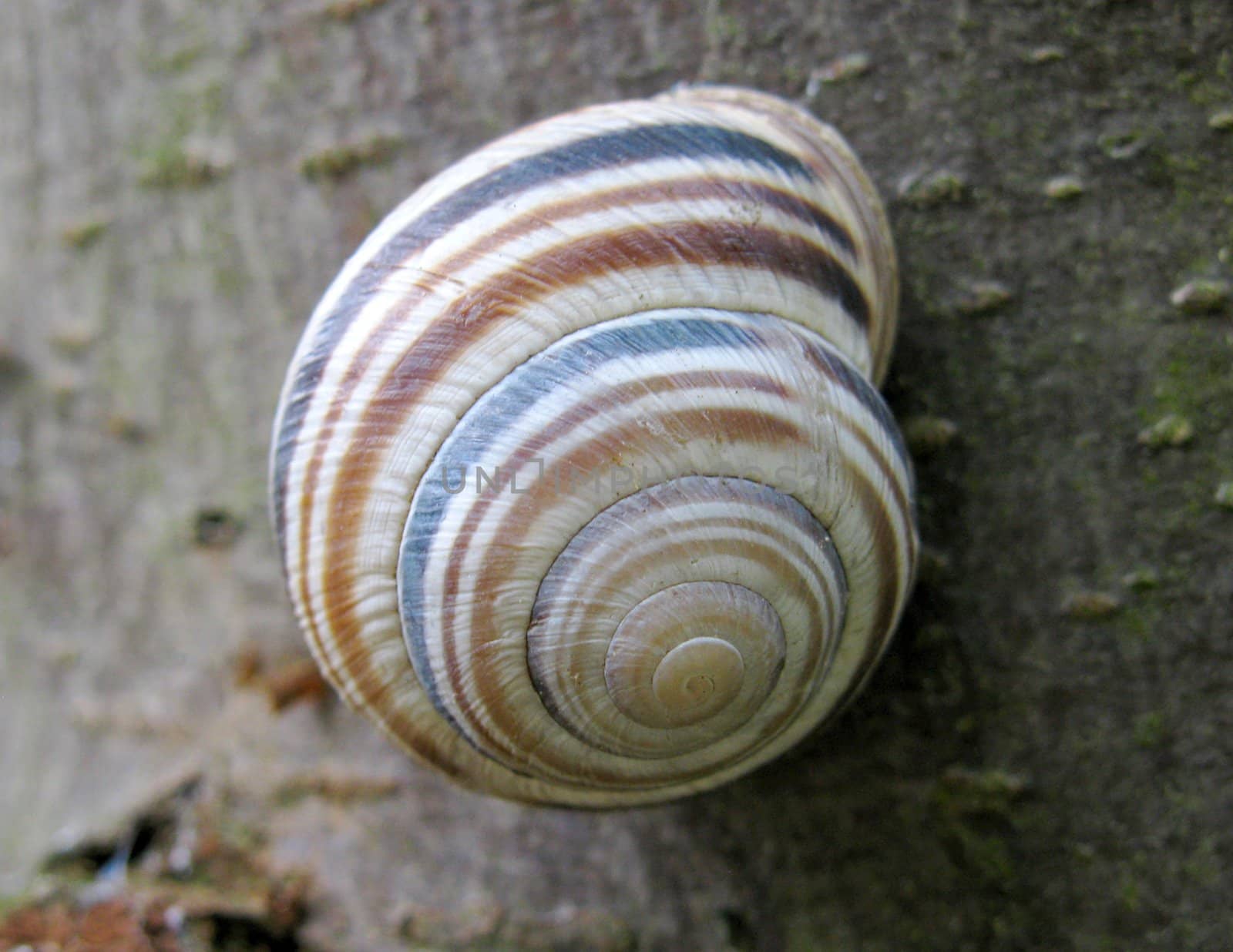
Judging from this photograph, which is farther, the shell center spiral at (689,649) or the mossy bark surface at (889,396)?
the mossy bark surface at (889,396)

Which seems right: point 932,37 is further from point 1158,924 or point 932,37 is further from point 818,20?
point 1158,924

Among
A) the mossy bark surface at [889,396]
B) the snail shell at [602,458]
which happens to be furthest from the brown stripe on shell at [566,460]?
the mossy bark surface at [889,396]

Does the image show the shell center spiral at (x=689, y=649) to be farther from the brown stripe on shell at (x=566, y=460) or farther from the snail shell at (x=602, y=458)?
the brown stripe on shell at (x=566, y=460)

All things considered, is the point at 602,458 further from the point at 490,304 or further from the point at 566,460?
the point at 490,304

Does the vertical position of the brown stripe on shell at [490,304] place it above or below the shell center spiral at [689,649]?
above

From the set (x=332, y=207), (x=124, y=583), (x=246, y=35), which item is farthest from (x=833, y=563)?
(x=124, y=583)

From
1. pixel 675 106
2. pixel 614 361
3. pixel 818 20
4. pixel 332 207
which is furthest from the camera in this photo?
pixel 332 207

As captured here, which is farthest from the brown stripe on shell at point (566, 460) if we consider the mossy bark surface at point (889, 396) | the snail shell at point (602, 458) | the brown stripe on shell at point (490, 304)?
the mossy bark surface at point (889, 396)
